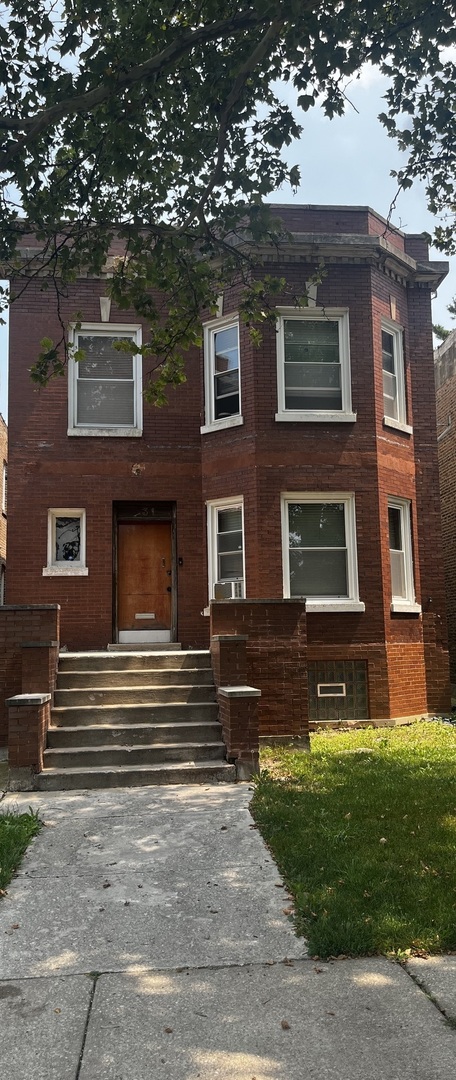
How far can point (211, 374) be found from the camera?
515 inches

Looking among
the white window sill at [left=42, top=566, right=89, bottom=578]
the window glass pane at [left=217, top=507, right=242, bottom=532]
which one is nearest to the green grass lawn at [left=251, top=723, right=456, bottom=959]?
the window glass pane at [left=217, top=507, right=242, bottom=532]

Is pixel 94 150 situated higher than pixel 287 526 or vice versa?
pixel 94 150

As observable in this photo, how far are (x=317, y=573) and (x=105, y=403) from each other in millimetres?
4596

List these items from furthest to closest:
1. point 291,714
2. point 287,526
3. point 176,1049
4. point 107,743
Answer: point 287,526
point 291,714
point 107,743
point 176,1049

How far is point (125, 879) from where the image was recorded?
524 cm

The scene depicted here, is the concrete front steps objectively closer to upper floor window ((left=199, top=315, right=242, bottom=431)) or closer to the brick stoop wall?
the brick stoop wall

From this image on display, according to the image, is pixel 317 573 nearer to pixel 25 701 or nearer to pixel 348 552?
pixel 348 552

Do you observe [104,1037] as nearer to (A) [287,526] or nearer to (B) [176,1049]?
(B) [176,1049]

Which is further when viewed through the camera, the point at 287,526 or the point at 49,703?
the point at 287,526

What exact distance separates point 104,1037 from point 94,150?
6.86 meters

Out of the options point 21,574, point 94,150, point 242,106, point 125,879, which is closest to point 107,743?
point 125,879

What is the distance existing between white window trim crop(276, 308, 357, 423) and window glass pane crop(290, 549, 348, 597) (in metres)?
2.12

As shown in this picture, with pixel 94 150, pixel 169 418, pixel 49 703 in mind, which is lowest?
pixel 49 703

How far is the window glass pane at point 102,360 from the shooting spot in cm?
1324
